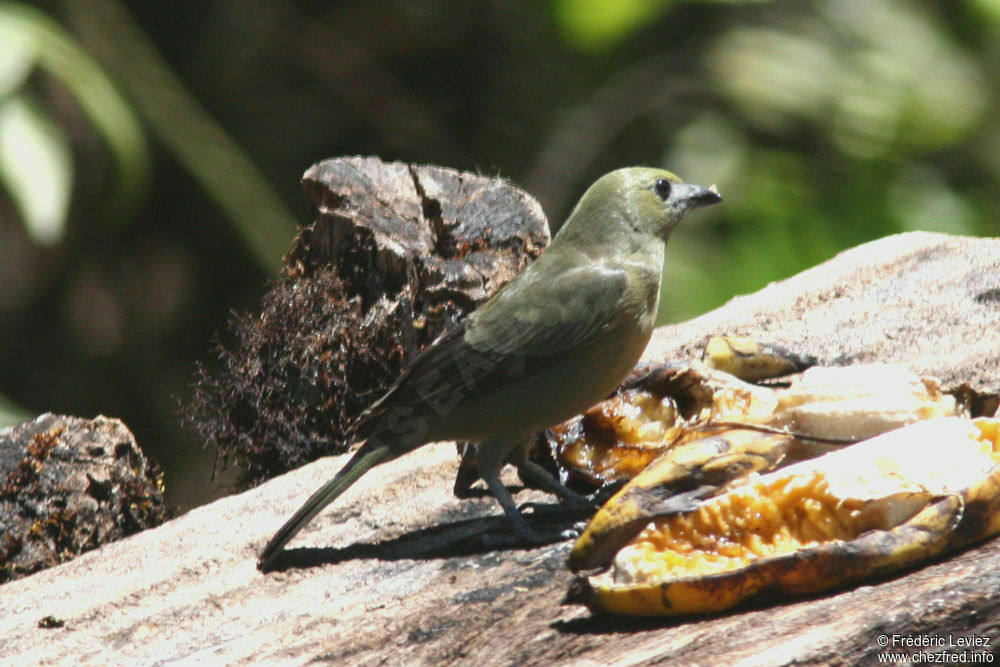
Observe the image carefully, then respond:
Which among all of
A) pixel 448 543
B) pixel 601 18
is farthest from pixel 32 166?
pixel 448 543

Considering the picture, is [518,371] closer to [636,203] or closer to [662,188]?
[636,203]

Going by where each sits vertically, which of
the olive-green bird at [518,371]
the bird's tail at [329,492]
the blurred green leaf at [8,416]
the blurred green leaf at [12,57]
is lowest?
the bird's tail at [329,492]

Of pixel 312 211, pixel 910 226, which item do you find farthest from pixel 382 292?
pixel 910 226

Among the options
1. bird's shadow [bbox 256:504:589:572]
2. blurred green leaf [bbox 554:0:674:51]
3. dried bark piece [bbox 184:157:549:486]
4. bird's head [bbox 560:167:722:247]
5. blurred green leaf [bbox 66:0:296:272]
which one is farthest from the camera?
blurred green leaf [bbox 66:0:296:272]

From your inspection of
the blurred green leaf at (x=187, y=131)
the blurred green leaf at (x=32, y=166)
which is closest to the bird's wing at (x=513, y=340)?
the blurred green leaf at (x=32, y=166)

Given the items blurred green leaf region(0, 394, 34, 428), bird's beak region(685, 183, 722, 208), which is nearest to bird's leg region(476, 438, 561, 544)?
bird's beak region(685, 183, 722, 208)

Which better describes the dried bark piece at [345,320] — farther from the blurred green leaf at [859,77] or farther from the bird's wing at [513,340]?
the blurred green leaf at [859,77]

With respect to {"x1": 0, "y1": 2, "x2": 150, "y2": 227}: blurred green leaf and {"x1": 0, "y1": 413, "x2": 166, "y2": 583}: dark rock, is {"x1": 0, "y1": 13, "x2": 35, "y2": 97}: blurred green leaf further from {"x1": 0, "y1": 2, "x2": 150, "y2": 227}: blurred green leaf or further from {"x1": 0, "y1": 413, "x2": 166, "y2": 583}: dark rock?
{"x1": 0, "y1": 413, "x2": 166, "y2": 583}: dark rock
